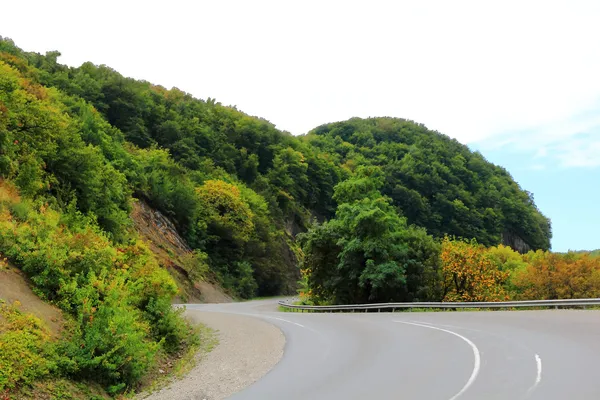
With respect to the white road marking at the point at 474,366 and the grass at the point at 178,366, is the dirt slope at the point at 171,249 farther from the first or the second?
the white road marking at the point at 474,366

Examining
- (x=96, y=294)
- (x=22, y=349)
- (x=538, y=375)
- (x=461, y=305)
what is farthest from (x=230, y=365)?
(x=461, y=305)

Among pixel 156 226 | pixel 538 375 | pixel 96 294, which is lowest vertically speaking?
pixel 538 375

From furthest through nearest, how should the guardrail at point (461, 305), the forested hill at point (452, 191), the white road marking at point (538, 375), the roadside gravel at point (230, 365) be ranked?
the forested hill at point (452, 191) → the guardrail at point (461, 305) → the roadside gravel at point (230, 365) → the white road marking at point (538, 375)

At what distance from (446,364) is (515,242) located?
122 meters

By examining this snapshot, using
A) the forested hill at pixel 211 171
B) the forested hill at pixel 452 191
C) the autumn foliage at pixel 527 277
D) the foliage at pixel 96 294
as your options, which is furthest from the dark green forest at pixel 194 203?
the autumn foliage at pixel 527 277

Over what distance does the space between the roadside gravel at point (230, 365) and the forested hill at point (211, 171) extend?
10.6 meters

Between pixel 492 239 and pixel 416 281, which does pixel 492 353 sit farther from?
pixel 492 239

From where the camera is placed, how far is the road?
868 centimetres

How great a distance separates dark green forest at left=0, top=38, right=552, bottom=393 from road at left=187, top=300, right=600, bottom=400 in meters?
3.93

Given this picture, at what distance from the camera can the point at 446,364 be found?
35.6ft

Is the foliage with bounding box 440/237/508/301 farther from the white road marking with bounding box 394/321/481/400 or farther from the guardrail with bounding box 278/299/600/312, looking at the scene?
the white road marking with bounding box 394/321/481/400

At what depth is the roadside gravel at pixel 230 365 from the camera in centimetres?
1034

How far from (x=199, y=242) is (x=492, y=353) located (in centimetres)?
5102

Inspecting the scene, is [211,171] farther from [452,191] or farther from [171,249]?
[452,191]
